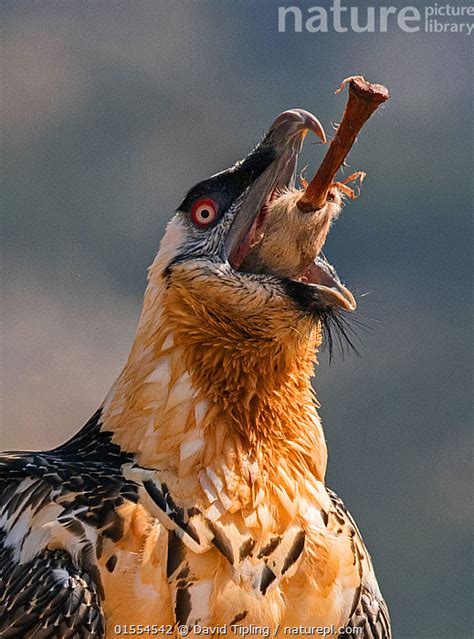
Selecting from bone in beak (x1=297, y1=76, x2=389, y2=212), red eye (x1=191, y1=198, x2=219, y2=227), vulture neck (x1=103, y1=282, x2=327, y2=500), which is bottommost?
vulture neck (x1=103, y1=282, x2=327, y2=500)

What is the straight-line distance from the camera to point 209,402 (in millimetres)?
5754

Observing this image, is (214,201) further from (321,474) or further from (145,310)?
(321,474)

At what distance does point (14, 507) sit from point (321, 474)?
156 cm

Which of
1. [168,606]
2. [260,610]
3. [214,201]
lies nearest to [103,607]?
[168,606]

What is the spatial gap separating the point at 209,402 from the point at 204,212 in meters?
1.03

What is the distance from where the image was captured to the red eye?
600 cm

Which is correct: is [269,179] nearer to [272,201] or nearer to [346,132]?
[272,201]

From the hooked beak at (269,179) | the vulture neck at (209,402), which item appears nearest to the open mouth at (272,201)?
the hooked beak at (269,179)

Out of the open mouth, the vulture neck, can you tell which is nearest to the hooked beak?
the open mouth

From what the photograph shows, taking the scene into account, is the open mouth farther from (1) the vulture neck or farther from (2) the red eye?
(1) the vulture neck

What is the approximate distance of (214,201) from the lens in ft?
19.9

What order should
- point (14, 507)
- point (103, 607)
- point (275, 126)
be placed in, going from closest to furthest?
point (103, 607) → point (14, 507) → point (275, 126)

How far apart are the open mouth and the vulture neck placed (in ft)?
1.17

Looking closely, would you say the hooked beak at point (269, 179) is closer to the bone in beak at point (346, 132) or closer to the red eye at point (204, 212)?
the red eye at point (204, 212)
